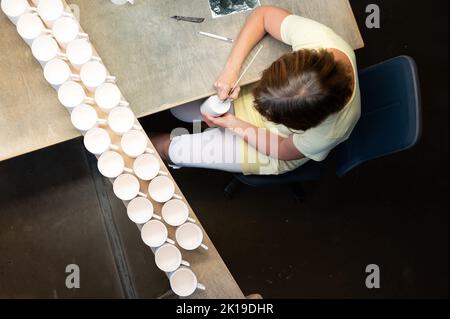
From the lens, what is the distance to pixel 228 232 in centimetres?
227

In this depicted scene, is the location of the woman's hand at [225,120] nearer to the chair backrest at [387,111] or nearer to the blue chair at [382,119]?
the blue chair at [382,119]

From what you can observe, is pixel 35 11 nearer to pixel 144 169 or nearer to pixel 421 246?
pixel 144 169

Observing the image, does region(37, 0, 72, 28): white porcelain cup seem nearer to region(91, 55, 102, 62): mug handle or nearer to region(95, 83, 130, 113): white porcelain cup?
region(91, 55, 102, 62): mug handle

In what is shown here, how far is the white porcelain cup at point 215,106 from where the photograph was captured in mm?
1446

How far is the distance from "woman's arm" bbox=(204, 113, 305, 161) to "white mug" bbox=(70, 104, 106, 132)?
42cm

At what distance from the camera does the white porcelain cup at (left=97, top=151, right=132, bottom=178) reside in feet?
4.19

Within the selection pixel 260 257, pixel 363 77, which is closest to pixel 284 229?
pixel 260 257

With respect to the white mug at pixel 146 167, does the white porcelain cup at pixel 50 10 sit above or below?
above

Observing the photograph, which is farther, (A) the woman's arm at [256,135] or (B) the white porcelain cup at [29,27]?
(A) the woman's arm at [256,135]

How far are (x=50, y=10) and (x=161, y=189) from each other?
0.68 metres

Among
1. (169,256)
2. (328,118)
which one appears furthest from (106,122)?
(328,118)

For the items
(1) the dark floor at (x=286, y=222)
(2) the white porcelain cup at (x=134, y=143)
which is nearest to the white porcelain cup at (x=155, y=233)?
(2) the white porcelain cup at (x=134, y=143)

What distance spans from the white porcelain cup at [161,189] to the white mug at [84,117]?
265 mm

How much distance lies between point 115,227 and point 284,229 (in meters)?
0.94
